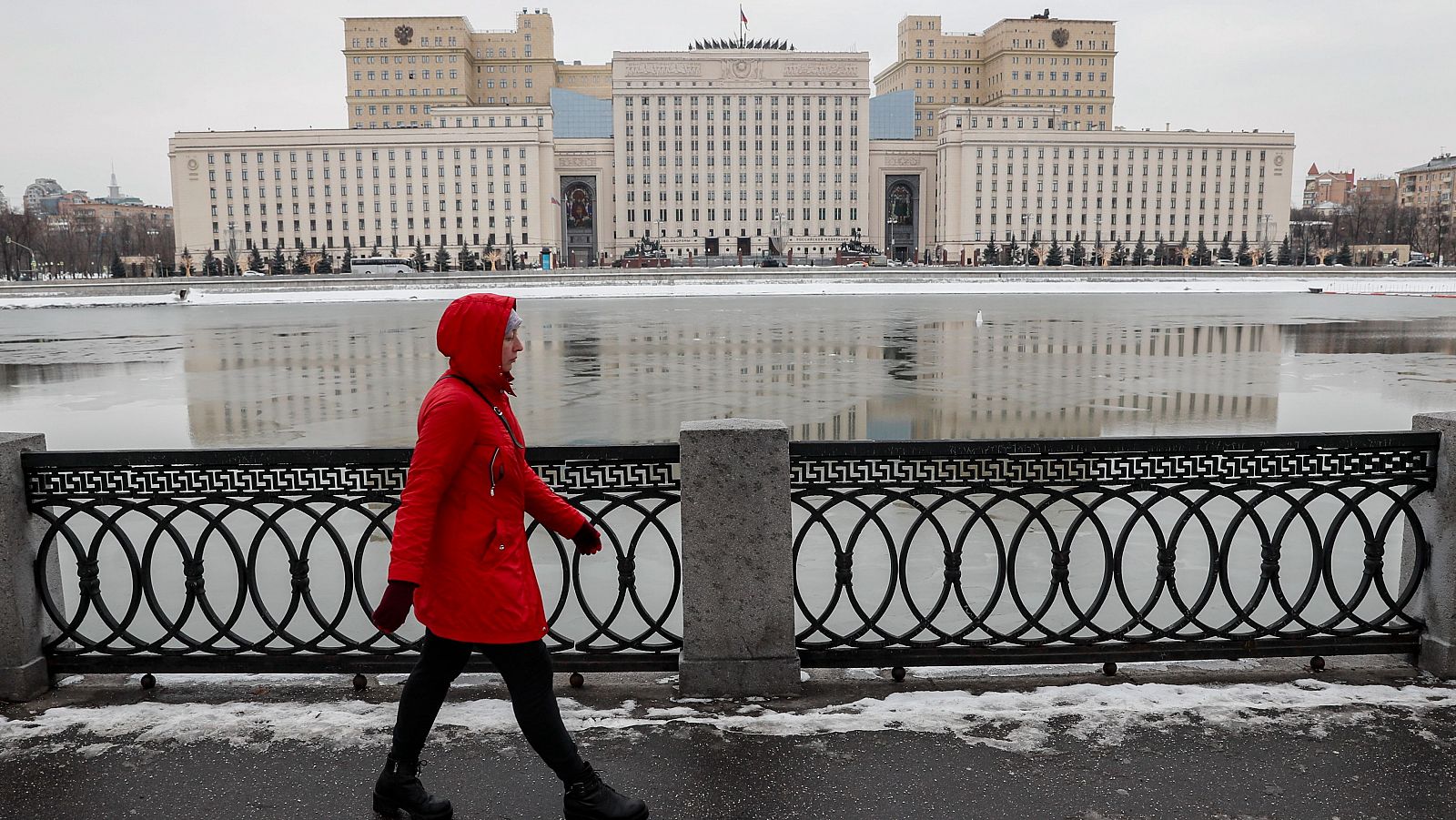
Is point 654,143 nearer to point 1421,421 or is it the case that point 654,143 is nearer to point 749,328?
point 749,328

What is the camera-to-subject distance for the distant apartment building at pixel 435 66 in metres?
167

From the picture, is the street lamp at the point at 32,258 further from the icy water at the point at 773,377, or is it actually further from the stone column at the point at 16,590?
the stone column at the point at 16,590

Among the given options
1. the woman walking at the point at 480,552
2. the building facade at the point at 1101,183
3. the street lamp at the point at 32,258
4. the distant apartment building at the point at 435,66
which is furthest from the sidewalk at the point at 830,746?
the distant apartment building at the point at 435,66

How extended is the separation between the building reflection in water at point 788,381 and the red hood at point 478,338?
27.9 feet

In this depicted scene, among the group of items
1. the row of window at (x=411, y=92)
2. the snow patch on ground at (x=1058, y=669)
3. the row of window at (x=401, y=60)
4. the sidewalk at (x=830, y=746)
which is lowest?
the snow patch on ground at (x=1058, y=669)

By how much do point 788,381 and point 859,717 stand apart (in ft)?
46.6

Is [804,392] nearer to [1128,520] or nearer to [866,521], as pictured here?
[1128,520]

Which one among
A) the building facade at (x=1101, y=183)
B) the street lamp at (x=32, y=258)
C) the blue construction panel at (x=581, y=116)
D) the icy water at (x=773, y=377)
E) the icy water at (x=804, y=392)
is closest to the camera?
the icy water at (x=804, y=392)

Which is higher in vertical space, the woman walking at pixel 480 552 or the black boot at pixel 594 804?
the woman walking at pixel 480 552

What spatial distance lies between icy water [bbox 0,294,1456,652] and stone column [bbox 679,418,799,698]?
64 cm

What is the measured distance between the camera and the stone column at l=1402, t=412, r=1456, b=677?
197 inches

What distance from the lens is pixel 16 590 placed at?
4875mm

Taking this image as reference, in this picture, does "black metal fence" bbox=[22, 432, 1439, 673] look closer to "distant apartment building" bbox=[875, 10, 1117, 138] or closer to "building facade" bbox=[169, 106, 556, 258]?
"building facade" bbox=[169, 106, 556, 258]

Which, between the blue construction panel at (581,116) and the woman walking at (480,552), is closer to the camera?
the woman walking at (480,552)
